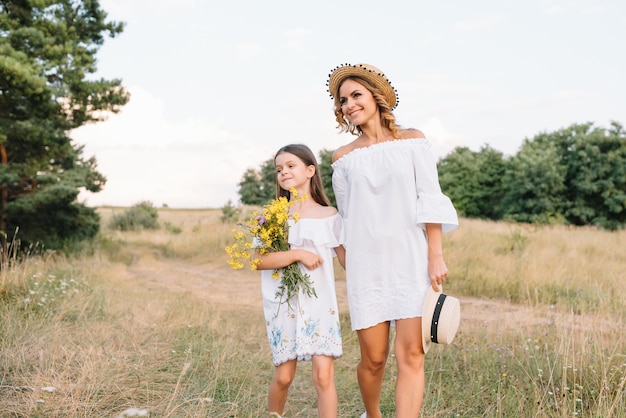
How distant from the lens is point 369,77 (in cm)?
300

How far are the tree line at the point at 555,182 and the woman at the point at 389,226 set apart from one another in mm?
28276

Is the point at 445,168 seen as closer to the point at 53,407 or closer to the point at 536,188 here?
the point at 536,188

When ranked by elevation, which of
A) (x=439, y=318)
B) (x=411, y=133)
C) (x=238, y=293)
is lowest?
(x=238, y=293)

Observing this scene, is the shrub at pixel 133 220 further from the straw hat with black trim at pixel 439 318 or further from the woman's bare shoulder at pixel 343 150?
the straw hat with black trim at pixel 439 318

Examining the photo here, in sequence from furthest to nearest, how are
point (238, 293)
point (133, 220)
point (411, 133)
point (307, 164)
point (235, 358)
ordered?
point (133, 220), point (238, 293), point (235, 358), point (307, 164), point (411, 133)

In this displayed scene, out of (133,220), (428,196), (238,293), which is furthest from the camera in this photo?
(133,220)

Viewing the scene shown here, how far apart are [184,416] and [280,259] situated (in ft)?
4.13

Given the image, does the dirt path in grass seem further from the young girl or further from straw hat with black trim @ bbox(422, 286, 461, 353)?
the young girl

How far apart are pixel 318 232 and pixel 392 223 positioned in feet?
1.45

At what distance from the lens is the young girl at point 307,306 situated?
2.99 meters

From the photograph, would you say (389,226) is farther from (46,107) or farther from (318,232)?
(46,107)

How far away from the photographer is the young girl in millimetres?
2992

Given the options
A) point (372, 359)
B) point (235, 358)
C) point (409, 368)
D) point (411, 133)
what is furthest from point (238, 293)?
point (411, 133)

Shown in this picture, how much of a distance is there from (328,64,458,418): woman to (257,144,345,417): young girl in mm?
131
